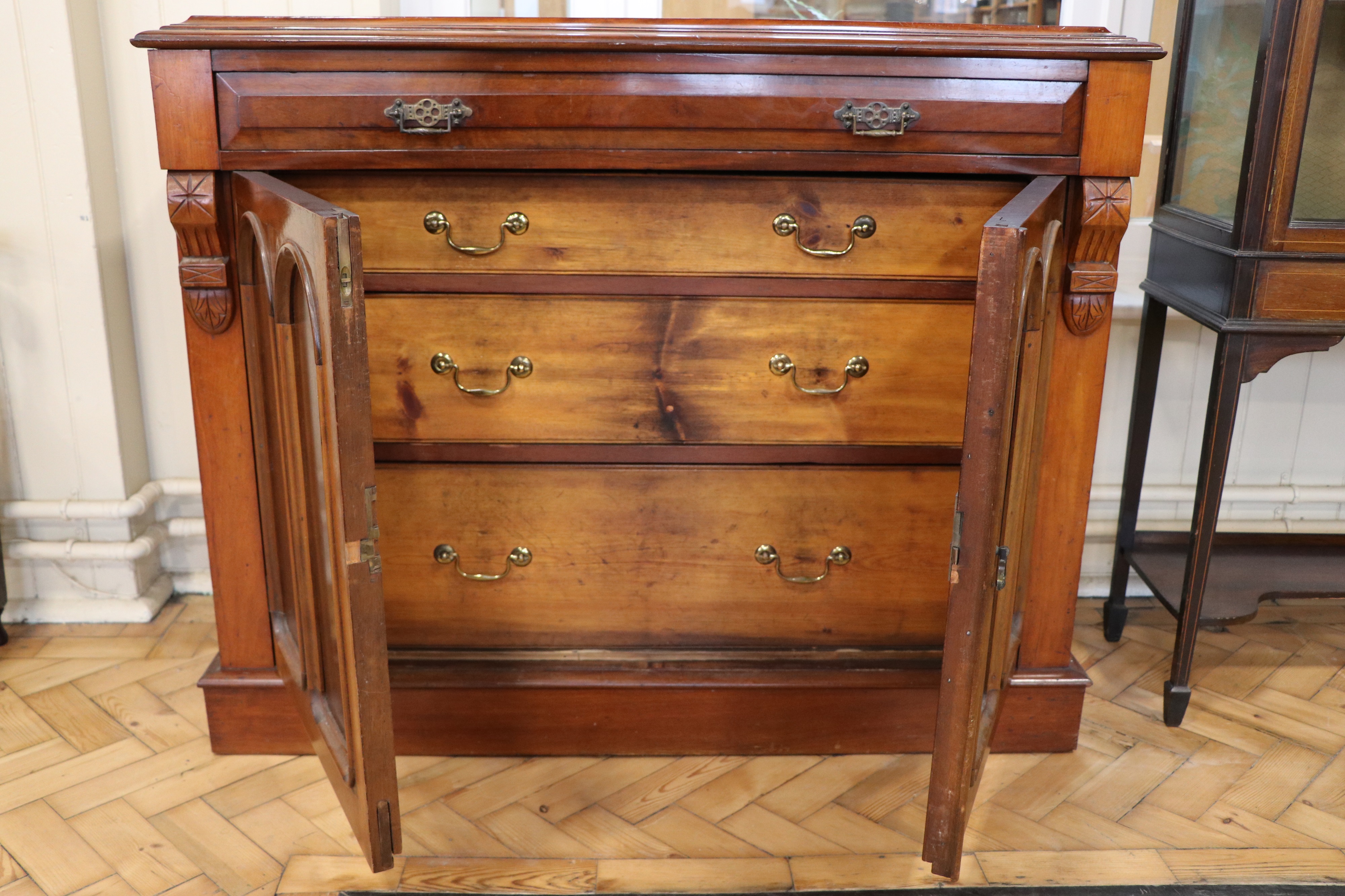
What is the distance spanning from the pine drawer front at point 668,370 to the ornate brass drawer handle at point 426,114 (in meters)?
0.27

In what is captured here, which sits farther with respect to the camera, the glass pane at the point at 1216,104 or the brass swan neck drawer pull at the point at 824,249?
the glass pane at the point at 1216,104

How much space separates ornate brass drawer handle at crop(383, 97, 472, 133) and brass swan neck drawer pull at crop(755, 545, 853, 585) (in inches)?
33.3

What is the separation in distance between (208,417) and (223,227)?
32cm

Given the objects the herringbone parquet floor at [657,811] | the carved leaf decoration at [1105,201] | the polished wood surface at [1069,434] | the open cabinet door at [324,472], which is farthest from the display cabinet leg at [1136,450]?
the open cabinet door at [324,472]

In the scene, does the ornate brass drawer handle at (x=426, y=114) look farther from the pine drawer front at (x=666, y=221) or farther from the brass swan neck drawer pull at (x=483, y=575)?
the brass swan neck drawer pull at (x=483, y=575)

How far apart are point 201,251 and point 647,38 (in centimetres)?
76

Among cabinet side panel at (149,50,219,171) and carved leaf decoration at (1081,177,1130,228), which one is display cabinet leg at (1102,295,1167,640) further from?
cabinet side panel at (149,50,219,171)

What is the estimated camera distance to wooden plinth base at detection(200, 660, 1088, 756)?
1.93 meters

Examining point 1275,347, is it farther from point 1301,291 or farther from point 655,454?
point 655,454

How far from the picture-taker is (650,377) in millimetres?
1790

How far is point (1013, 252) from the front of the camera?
3.98ft

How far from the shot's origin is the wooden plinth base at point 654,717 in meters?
1.93

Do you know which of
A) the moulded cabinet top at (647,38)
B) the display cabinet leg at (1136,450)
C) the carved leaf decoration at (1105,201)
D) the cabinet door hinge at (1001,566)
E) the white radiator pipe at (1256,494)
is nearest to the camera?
the cabinet door hinge at (1001,566)

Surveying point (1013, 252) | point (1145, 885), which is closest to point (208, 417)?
point (1013, 252)
